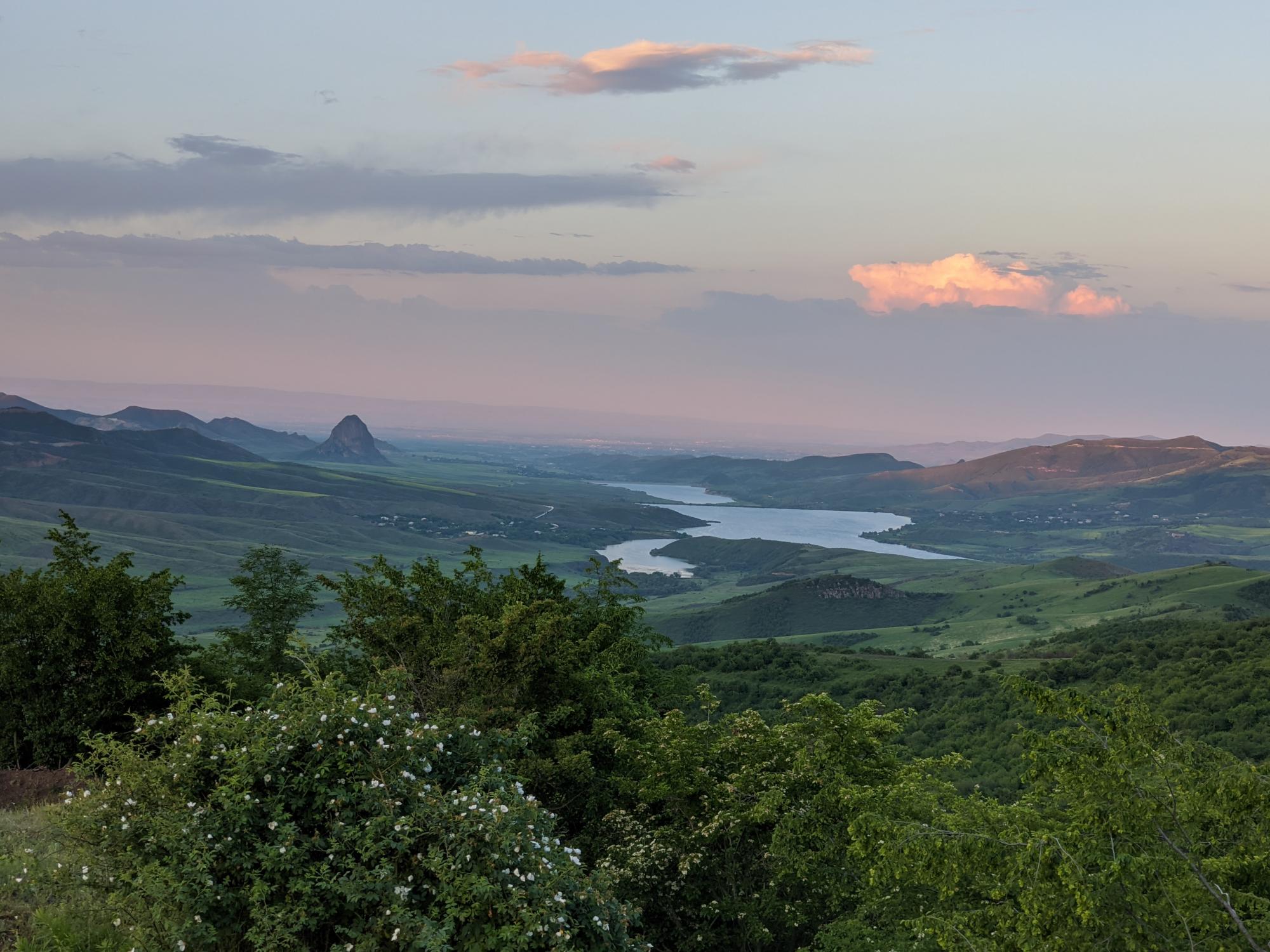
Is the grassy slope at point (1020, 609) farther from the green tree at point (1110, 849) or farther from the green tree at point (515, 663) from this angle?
the green tree at point (1110, 849)

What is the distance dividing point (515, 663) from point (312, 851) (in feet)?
52.5

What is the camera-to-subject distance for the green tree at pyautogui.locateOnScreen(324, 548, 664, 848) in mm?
25297

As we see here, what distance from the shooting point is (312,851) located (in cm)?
1101

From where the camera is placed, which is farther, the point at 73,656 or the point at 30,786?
the point at 73,656

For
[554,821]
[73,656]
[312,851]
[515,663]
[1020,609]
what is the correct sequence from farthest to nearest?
[1020,609] → [515,663] → [73,656] → [554,821] → [312,851]

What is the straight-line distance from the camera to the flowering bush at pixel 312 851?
1018cm

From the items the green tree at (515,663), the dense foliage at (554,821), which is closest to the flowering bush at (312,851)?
the dense foliage at (554,821)

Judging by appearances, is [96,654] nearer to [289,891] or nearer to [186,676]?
[186,676]

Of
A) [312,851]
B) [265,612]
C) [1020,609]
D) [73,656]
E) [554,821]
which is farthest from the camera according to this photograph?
[1020,609]

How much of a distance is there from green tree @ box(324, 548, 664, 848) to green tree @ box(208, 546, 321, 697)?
8.35m

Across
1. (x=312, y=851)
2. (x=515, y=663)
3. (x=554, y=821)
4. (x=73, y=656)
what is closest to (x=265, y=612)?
(x=73, y=656)

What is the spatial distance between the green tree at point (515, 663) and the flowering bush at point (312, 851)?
1079cm

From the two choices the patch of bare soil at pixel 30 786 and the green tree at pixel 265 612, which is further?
the green tree at pixel 265 612

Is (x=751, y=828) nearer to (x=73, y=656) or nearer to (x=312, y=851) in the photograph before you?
(x=312, y=851)
